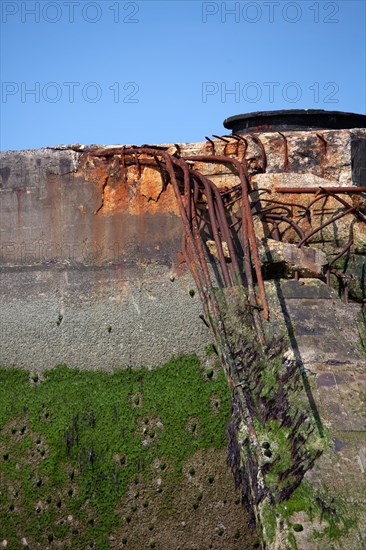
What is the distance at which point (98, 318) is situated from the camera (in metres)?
8.77

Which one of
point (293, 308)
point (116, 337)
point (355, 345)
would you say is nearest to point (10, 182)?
point (116, 337)

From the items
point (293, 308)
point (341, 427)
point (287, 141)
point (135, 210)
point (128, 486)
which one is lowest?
point (128, 486)

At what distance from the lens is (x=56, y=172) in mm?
9086

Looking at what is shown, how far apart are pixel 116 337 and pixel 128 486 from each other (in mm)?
1377

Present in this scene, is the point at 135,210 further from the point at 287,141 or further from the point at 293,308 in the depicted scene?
the point at 293,308

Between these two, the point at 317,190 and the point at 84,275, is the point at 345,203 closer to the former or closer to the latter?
the point at 317,190

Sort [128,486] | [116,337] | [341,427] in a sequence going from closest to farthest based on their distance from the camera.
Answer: [341,427], [128,486], [116,337]

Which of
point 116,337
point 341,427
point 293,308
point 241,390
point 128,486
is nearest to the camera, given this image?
point 341,427

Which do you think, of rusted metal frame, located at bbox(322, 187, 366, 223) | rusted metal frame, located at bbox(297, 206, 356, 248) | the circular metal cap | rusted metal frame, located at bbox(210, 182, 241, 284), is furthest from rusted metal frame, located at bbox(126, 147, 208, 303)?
rusted metal frame, located at bbox(322, 187, 366, 223)

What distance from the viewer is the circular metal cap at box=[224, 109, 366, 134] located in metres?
9.25

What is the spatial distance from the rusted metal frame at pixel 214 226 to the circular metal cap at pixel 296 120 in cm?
114

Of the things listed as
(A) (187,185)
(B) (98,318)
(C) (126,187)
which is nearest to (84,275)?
(B) (98,318)

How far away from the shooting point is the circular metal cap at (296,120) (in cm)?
925

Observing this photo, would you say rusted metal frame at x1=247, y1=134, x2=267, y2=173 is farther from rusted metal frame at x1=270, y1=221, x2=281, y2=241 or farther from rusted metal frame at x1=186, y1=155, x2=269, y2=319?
rusted metal frame at x1=270, y1=221, x2=281, y2=241
